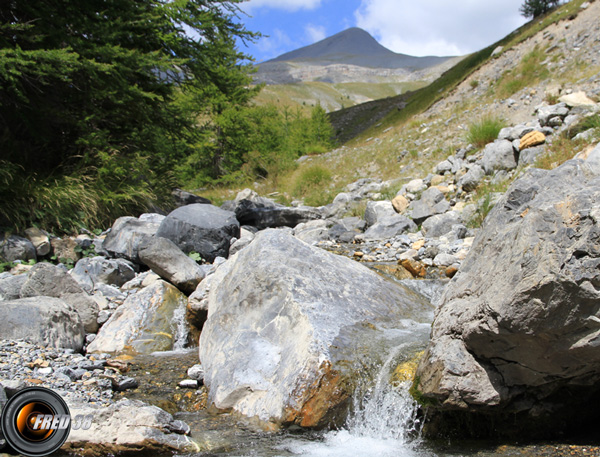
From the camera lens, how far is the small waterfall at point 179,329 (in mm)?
4852

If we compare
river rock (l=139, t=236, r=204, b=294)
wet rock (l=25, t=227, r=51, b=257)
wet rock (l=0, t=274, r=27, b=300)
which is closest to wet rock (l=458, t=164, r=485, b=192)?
river rock (l=139, t=236, r=204, b=294)

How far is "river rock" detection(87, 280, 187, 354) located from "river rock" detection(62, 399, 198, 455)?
6.41 ft

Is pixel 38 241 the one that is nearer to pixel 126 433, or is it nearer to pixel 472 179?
pixel 126 433

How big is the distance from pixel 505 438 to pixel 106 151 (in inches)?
331

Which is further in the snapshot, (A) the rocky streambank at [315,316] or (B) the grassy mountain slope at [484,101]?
(B) the grassy mountain slope at [484,101]

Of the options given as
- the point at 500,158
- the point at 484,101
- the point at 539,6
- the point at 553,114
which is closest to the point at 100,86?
the point at 500,158

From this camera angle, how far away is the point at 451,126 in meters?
15.4

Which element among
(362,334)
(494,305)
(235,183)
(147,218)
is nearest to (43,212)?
(147,218)

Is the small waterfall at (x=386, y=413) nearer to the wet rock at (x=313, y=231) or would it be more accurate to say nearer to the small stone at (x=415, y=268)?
the small stone at (x=415, y=268)

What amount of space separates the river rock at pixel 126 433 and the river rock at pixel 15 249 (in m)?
4.40

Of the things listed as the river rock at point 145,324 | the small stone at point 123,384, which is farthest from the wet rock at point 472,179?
the small stone at point 123,384

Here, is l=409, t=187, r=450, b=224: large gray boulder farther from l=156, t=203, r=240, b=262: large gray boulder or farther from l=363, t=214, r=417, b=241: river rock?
l=156, t=203, r=240, b=262: large gray boulder

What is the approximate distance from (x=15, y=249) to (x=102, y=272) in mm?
1413

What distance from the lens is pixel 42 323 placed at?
4.05 meters
